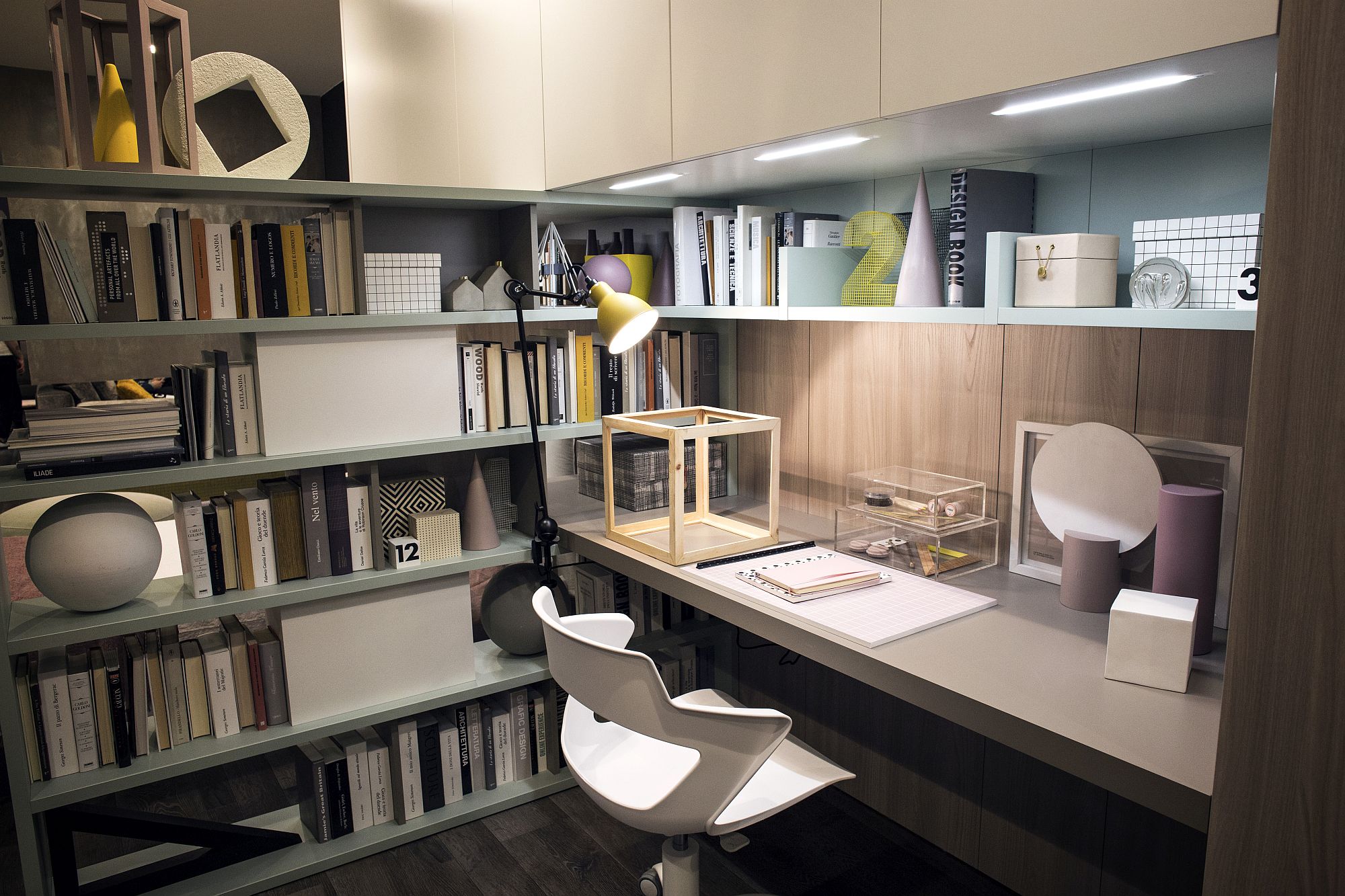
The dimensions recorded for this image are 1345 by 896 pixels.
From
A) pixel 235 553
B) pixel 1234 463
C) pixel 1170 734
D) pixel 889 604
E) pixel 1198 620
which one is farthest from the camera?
pixel 235 553

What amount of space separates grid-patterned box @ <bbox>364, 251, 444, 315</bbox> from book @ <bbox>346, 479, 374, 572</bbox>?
1.55ft

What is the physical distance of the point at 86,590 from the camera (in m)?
2.11

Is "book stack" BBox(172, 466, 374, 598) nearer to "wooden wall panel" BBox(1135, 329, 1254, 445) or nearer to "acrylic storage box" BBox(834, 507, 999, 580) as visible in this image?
"acrylic storage box" BBox(834, 507, 999, 580)

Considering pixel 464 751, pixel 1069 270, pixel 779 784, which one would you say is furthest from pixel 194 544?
pixel 1069 270

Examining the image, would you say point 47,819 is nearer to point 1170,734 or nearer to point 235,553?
point 235,553

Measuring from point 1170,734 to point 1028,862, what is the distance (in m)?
1.03

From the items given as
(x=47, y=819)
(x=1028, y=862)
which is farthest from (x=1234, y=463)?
(x=47, y=819)

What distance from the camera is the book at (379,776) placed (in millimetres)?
2547

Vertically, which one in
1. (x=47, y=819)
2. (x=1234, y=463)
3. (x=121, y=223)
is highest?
(x=121, y=223)

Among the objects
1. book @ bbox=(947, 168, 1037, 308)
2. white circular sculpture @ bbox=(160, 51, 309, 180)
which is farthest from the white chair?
white circular sculpture @ bbox=(160, 51, 309, 180)

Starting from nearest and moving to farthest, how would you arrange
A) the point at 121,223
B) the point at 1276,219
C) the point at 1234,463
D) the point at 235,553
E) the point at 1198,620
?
the point at 1276,219
the point at 1198,620
the point at 1234,463
the point at 121,223
the point at 235,553

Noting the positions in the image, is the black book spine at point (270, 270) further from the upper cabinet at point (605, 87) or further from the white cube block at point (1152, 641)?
the white cube block at point (1152, 641)

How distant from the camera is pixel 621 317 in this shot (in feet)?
7.14

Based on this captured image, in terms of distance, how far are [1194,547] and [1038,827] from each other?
90 centimetres
